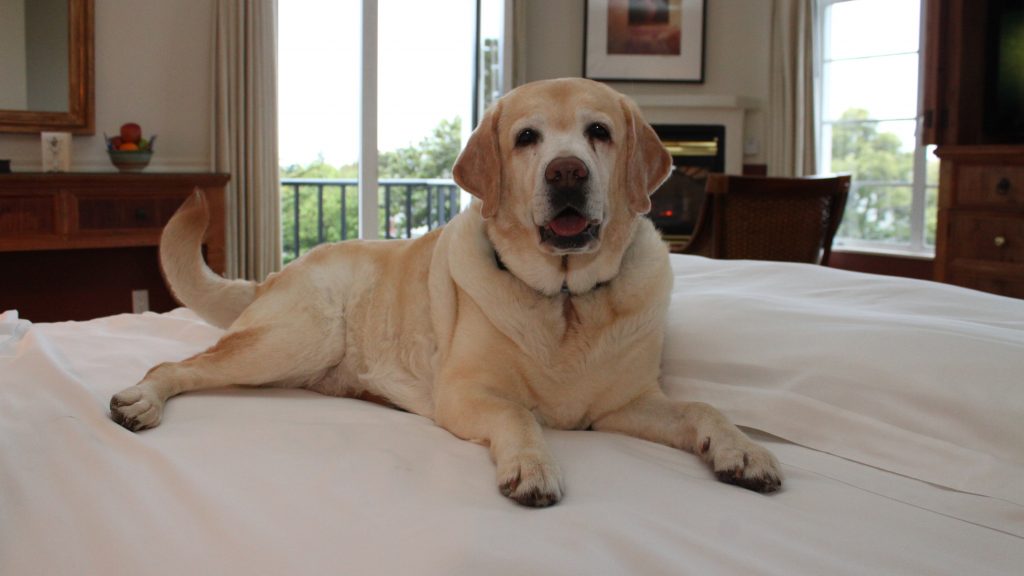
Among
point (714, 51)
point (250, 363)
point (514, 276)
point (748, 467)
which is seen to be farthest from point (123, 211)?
point (714, 51)

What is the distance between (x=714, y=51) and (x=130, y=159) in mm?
4402

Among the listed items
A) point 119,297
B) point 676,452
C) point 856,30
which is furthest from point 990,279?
point 119,297

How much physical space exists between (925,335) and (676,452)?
0.43 meters

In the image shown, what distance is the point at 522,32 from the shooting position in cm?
637

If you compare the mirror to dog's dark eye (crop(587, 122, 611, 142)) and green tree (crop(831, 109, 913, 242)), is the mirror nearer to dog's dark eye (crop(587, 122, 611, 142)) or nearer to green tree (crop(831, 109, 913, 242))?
dog's dark eye (crop(587, 122, 611, 142))

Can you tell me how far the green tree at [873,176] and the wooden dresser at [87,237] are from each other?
4.44 m

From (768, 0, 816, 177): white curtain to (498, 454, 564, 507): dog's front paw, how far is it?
5667 millimetres

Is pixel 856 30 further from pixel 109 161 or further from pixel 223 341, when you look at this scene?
pixel 223 341

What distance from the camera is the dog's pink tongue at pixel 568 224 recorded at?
1.52 meters

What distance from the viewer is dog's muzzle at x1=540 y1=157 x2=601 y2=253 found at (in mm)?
1490

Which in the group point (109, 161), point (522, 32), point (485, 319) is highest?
point (522, 32)

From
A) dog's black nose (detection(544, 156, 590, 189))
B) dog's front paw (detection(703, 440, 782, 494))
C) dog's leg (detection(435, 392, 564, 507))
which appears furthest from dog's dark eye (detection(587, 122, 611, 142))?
dog's front paw (detection(703, 440, 782, 494))

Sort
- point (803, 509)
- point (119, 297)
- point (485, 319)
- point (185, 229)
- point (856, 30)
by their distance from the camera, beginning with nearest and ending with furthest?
point (803, 509)
point (485, 319)
point (185, 229)
point (119, 297)
point (856, 30)

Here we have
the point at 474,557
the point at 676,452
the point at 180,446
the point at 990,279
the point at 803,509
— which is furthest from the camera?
the point at 990,279
